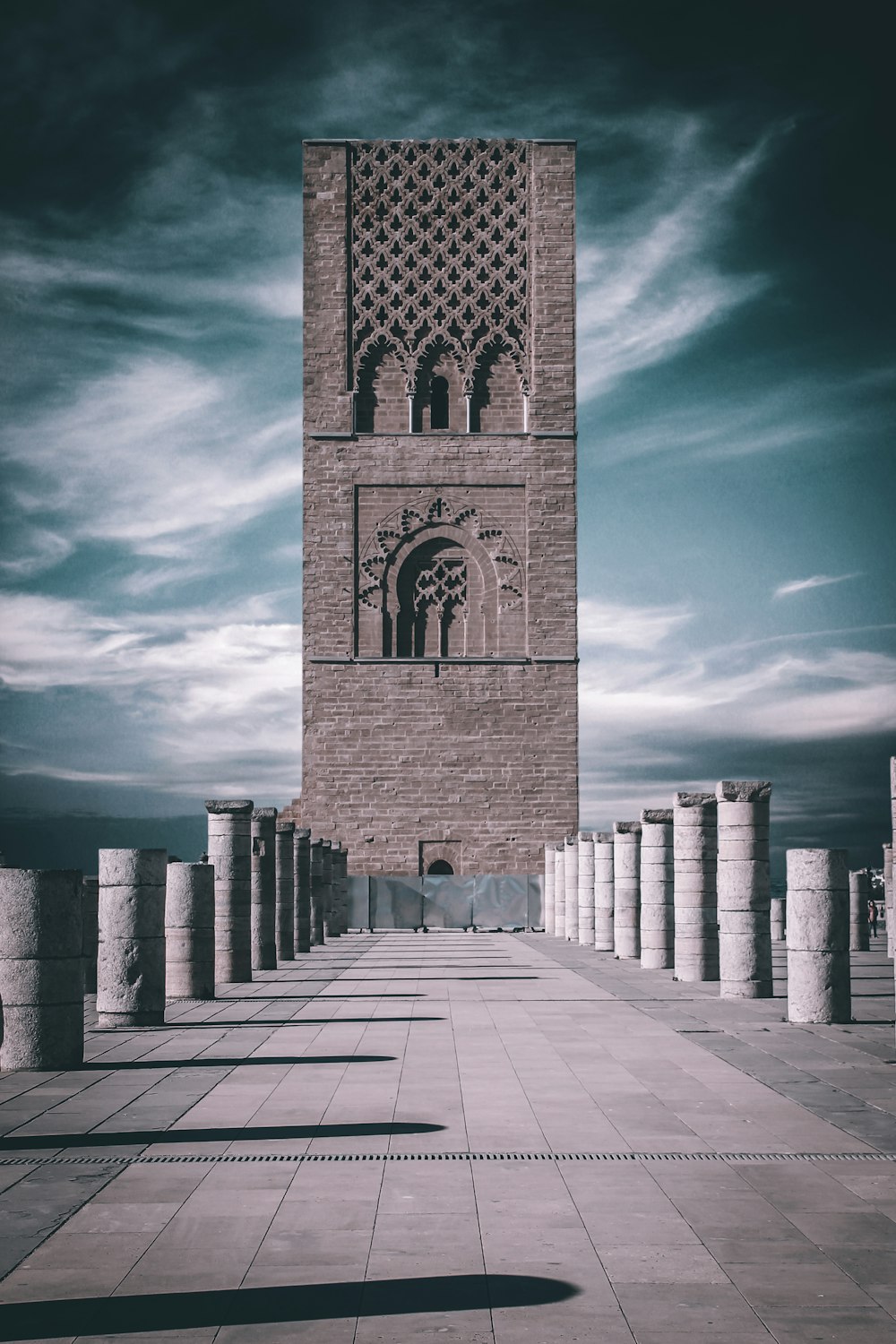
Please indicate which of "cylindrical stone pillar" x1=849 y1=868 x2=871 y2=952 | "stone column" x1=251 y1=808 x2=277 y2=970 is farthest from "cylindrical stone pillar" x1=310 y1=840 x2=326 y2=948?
"cylindrical stone pillar" x1=849 y1=868 x2=871 y2=952

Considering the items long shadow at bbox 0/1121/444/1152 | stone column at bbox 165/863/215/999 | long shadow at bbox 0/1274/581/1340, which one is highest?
stone column at bbox 165/863/215/999

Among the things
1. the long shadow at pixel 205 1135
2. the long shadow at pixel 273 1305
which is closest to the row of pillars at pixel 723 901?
the long shadow at pixel 205 1135

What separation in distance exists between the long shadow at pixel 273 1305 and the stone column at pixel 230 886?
12.2 metres

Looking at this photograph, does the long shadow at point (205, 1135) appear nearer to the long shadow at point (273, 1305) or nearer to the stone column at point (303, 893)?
the long shadow at point (273, 1305)

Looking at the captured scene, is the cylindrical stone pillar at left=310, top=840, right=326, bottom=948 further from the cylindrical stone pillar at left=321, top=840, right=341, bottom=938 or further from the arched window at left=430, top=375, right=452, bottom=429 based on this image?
the arched window at left=430, top=375, right=452, bottom=429

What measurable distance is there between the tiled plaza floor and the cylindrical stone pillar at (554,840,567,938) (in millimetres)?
19857

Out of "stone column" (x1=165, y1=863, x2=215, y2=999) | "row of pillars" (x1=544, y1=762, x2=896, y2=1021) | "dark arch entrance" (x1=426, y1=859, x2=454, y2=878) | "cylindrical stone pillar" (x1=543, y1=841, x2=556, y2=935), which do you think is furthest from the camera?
"dark arch entrance" (x1=426, y1=859, x2=454, y2=878)

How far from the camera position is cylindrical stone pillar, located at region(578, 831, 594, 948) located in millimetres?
25562

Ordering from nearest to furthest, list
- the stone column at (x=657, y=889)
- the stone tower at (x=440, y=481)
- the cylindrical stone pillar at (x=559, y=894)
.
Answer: the stone column at (x=657, y=889) → the cylindrical stone pillar at (x=559, y=894) → the stone tower at (x=440, y=481)

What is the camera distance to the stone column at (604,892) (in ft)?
76.5

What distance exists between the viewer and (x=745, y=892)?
14289 millimetres

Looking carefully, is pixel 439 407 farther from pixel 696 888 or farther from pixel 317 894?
pixel 696 888

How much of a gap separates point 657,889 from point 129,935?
893 centimetres

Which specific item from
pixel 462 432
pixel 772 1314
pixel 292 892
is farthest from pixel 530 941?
pixel 772 1314
